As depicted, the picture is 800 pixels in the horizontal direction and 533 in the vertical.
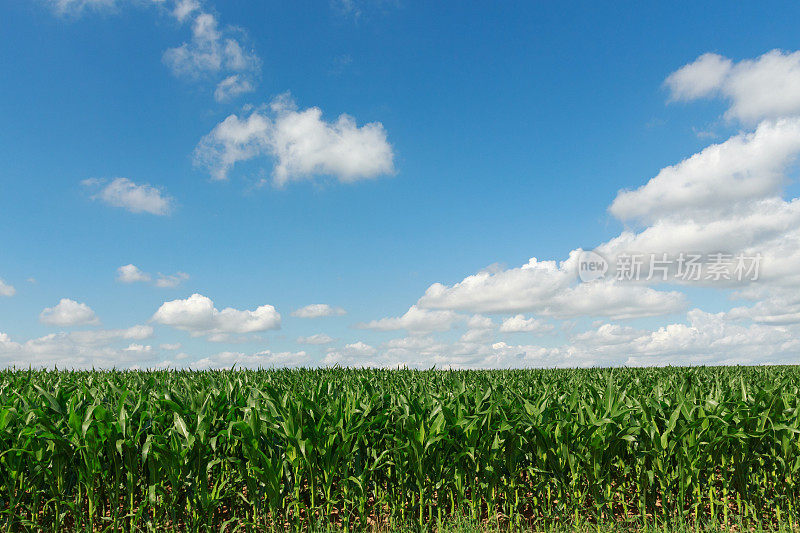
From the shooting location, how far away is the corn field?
5.70 m

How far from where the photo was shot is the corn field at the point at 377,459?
224 inches

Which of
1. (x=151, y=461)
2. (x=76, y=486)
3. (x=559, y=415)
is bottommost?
(x=76, y=486)

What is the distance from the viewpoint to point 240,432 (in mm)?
6008

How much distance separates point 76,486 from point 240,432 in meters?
1.99

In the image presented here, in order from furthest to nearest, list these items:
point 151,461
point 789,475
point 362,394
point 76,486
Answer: point 362,394 < point 789,475 < point 76,486 < point 151,461

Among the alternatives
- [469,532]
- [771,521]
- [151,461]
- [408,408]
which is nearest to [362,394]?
[408,408]

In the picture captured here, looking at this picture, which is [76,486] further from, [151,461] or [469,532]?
[469,532]

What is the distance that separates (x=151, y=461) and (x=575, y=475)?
473 cm

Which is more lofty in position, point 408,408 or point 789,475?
point 408,408

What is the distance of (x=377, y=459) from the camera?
576 centimetres

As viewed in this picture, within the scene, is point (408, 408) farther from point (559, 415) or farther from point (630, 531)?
point (630, 531)

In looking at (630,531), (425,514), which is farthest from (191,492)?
(630,531)

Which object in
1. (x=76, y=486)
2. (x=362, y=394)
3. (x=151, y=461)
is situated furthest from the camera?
(x=362, y=394)

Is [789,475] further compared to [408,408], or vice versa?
[789,475]
